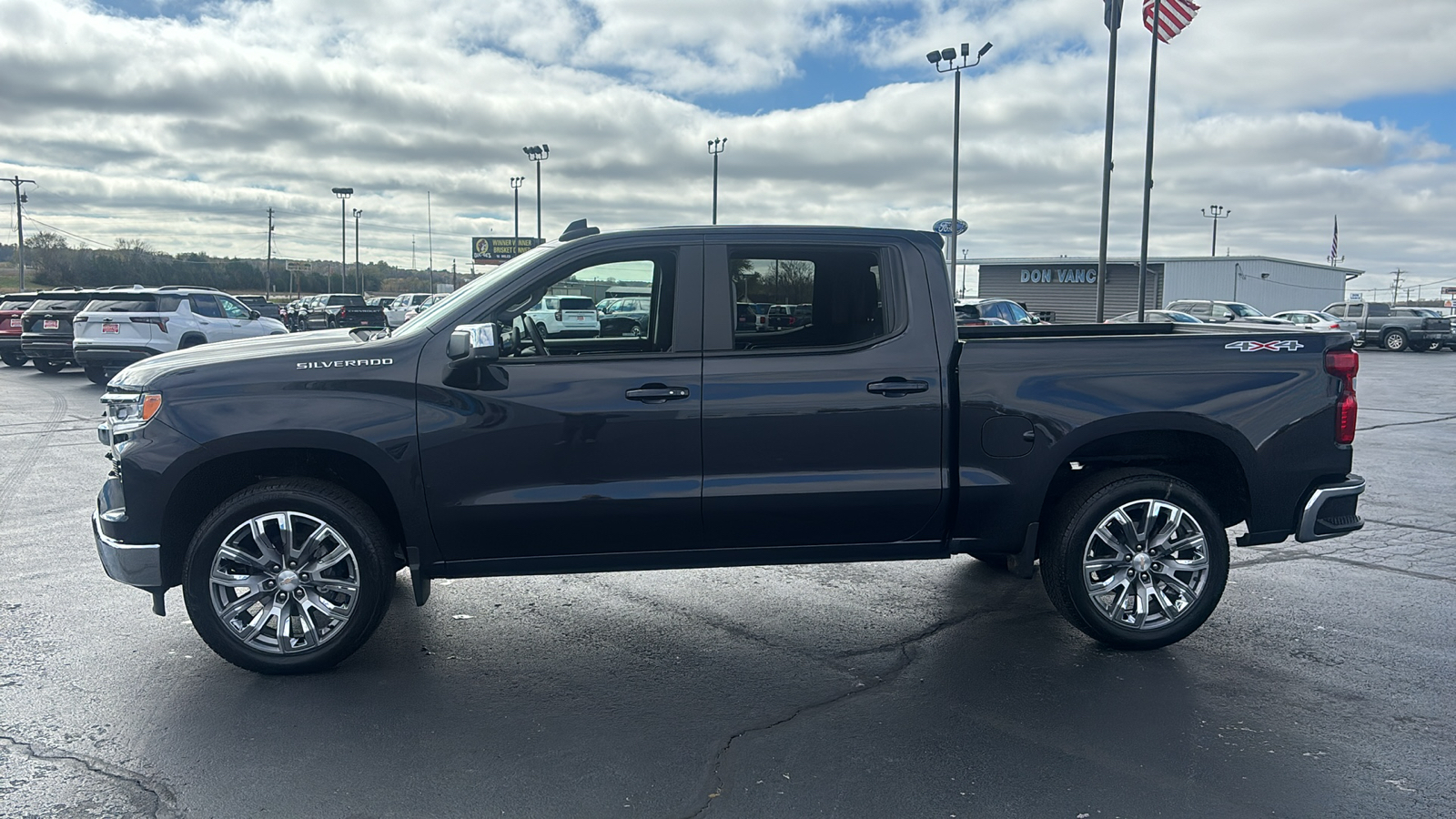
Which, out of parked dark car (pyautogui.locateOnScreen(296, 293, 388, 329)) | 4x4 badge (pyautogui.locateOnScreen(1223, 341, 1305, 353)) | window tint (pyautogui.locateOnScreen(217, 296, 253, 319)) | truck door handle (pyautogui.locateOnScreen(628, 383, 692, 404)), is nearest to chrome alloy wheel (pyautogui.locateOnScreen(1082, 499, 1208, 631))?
4x4 badge (pyautogui.locateOnScreen(1223, 341, 1305, 353))

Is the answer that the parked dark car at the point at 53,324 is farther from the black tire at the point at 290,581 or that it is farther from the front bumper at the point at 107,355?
the black tire at the point at 290,581

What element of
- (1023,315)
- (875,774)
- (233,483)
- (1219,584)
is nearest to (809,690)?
(875,774)

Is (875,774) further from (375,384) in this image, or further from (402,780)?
(375,384)

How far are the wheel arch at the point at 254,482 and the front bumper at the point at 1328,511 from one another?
13.6 ft

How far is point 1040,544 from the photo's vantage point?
514 centimetres

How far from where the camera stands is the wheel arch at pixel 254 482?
4.52m

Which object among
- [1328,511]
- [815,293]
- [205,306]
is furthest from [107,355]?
[1328,511]

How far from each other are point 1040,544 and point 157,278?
102 m

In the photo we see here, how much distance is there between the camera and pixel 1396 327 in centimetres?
3884

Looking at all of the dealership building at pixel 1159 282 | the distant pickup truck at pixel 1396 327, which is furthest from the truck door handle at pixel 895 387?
the dealership building at pixel 1159 282

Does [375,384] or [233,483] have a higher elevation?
[375,384]

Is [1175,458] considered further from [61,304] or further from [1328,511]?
[61,304]

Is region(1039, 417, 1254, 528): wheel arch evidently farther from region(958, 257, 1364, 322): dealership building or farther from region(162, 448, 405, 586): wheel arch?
region(958, 257, 1364, 322): dealership building

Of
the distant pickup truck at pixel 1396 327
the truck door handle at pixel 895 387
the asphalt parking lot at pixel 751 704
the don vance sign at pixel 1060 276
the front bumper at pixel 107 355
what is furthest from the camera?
the don vance sign at pixel 1060 276
